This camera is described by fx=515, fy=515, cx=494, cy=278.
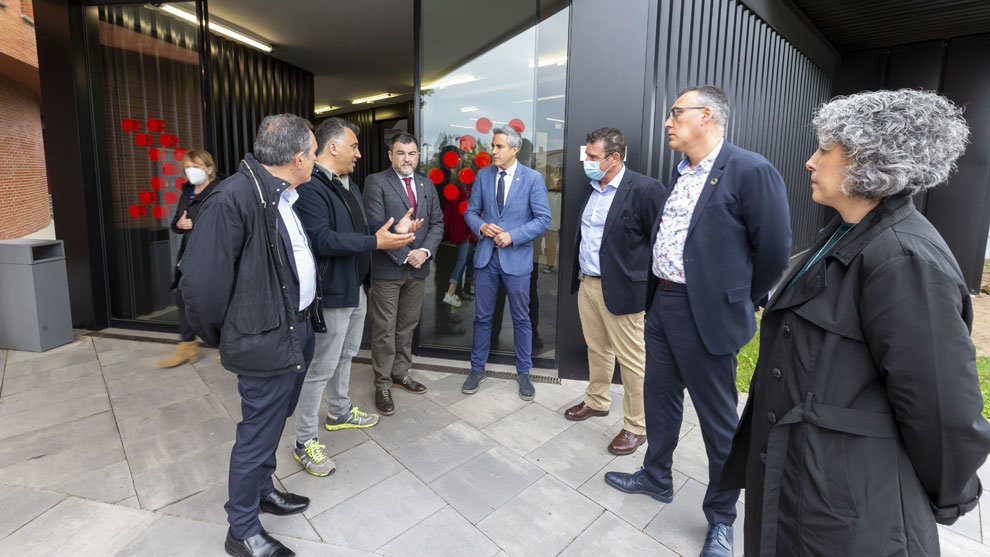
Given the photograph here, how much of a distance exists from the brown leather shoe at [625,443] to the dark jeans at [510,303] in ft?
3.39

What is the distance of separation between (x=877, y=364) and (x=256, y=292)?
1.99 meters

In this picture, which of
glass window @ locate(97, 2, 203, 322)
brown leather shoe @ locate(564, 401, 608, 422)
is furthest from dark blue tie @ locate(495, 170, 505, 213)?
glass window @ locate(97, 2, 203, 322)

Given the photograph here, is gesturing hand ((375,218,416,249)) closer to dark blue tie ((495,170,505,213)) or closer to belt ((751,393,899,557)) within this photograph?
dark blue tie ((495,170,505,213))

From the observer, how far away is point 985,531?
247cm

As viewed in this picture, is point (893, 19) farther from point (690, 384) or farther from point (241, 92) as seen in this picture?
point (241, 92)

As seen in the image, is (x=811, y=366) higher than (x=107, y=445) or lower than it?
higher

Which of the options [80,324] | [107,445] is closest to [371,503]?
[107,445]

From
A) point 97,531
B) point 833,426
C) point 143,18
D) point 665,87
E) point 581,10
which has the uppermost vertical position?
point 143,18

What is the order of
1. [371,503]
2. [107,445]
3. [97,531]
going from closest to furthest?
[97,531] < [371,503] < [107,445]

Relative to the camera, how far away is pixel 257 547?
83.9 inches

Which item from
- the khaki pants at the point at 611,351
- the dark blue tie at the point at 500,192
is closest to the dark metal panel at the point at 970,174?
the khaki pants at the point at 611,351

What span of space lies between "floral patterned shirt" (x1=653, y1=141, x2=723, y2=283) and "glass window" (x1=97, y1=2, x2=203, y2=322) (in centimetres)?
505

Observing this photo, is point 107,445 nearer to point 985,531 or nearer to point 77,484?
point 77,484

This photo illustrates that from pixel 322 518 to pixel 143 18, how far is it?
18.2 feet
